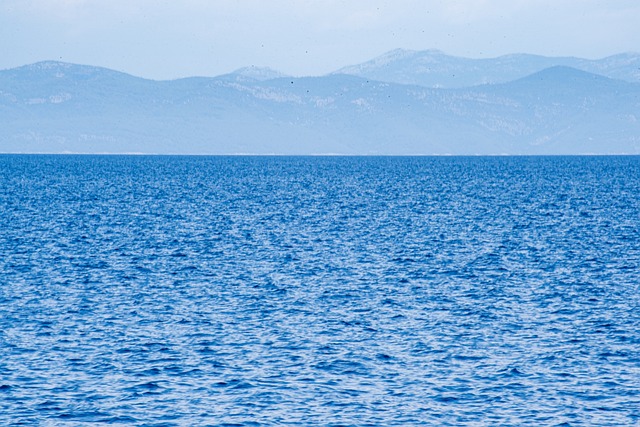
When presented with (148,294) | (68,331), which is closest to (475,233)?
(148,294)

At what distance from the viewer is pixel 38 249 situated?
59062 millimetres

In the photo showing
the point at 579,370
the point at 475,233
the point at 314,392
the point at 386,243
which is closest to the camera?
the point at 314,392

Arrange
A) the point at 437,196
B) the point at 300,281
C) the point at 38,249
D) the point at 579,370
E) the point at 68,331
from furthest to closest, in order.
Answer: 1. the point at 437,196
2. the point at 38,249
3. the point at 300,281
4. the point at 68,331
5. the point at 579,370

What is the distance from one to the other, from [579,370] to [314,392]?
8.24 meters

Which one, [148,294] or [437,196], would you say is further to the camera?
[437,196]

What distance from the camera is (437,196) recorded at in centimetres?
11719

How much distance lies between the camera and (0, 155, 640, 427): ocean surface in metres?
26.6

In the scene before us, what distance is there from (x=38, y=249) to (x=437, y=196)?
6567 centimetres

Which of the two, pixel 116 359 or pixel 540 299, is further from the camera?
pixel 540 299

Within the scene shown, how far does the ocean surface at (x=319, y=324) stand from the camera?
→ 26.6 m

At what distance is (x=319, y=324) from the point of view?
1452 inches

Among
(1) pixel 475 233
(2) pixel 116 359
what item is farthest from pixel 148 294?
(1) pixel 475 233

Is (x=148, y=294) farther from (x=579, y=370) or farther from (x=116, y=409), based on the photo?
(x=579, y=370)

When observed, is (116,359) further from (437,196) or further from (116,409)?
(437,196)
